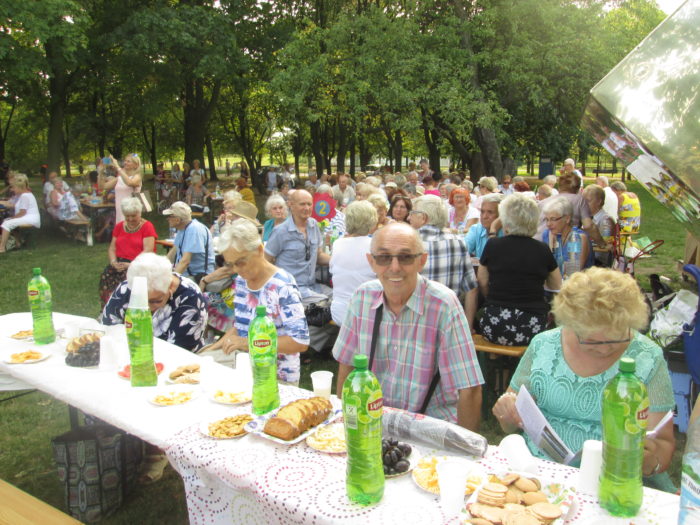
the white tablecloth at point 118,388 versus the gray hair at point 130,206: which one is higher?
the gray hair at point 130,206

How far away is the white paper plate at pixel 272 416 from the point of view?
205 cm

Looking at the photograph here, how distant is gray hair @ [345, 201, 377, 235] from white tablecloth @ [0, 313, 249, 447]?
2.13 metres

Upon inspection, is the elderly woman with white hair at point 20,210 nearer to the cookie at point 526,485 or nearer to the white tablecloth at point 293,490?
the white tablecloth at point 293,490

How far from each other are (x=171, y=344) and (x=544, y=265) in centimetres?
263

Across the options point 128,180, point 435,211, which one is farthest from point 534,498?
point 128,180

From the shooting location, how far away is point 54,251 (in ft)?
37.8


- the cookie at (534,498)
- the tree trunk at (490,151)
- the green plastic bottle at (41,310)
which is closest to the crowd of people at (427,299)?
the green plastic bottle at (41,310)

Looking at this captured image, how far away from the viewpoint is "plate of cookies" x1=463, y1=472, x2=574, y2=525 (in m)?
1.53

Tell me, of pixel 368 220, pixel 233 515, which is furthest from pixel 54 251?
pixel 233 515

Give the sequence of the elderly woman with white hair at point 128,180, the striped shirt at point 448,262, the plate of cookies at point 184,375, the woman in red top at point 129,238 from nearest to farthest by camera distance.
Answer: the plate of cookies at point 184,375, the striped shirt at point 448,262, the woman in red top at point 129,238, the elderly woman with white hair at point 128,180

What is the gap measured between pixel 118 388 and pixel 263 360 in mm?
897

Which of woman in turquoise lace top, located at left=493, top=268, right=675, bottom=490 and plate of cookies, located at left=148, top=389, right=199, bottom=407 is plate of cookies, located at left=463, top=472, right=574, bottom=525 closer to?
woman in turquoise lace top, located at left=493, top=268, right=675, bottom=490

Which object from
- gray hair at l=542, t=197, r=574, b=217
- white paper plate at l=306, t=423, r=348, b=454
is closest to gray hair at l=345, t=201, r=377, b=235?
gray hair at l=542, t=197, r=574, b=217

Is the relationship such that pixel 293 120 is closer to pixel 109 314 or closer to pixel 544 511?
pixel 109 314
